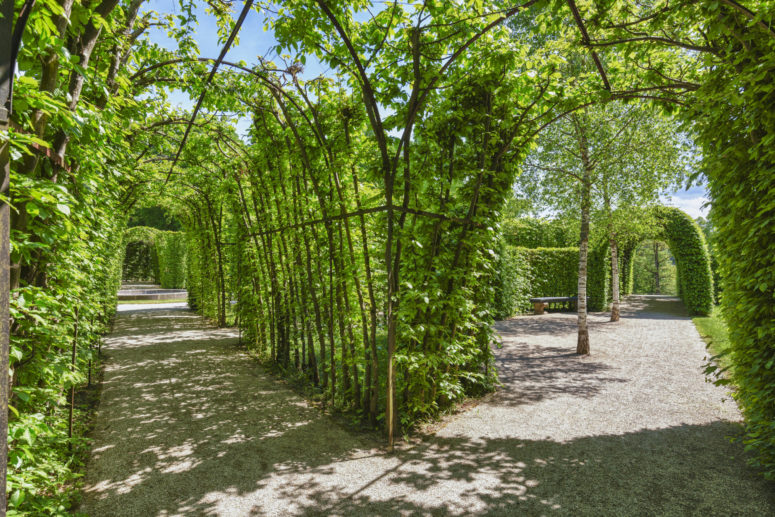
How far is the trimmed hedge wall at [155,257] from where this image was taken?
19250 millimetres

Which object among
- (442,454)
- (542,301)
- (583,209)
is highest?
(583,209)

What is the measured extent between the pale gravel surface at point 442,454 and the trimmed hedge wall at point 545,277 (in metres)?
5.18

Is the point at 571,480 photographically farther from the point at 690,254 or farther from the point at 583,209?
the point at 690,254

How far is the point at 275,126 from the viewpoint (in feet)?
16.0

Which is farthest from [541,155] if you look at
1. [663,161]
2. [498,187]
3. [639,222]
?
[498,187]

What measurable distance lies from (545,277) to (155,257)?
2541 cm

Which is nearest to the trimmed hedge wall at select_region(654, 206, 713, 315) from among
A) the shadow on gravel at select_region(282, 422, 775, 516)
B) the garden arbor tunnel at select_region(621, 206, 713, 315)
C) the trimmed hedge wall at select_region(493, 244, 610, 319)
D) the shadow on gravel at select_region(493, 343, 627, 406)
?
the garden arbor tunnel at select_region(621, 206, 713, 315)

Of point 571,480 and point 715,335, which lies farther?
point 715,335

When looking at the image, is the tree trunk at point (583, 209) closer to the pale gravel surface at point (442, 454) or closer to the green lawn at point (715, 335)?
the pale gravel surface at point (442, 454)

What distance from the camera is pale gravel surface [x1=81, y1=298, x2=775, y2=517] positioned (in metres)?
2.34

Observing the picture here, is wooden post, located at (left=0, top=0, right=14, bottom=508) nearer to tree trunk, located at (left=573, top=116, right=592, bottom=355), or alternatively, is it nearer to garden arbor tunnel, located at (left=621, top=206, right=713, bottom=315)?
tree trunk, located at (left=573, top=116, right=592, bottom=355)

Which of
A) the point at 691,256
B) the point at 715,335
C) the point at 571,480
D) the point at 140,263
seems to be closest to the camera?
the point at 571,480

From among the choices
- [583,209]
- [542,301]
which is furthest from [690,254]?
[583,209]

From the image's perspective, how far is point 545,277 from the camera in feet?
43.0
